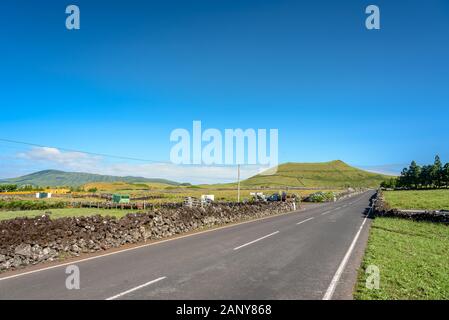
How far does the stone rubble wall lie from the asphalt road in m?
1.38

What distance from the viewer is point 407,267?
36.6 ft

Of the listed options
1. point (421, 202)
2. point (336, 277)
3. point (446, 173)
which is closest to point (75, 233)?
point (336, 277)

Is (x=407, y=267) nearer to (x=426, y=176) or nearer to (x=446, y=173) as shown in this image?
(x=446, y=173)

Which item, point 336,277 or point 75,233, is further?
point 75,233

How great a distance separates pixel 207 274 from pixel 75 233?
7.29 metres

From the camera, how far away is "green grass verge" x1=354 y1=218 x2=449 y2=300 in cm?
820

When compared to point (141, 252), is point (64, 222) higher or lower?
higher

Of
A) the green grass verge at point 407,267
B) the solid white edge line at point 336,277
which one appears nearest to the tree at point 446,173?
the green grass verge at point 407,267

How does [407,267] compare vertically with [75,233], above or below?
below

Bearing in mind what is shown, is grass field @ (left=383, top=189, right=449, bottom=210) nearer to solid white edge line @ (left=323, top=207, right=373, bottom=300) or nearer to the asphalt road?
solid white edge line @ (left=323, top=207, right=373, bottom=300)
